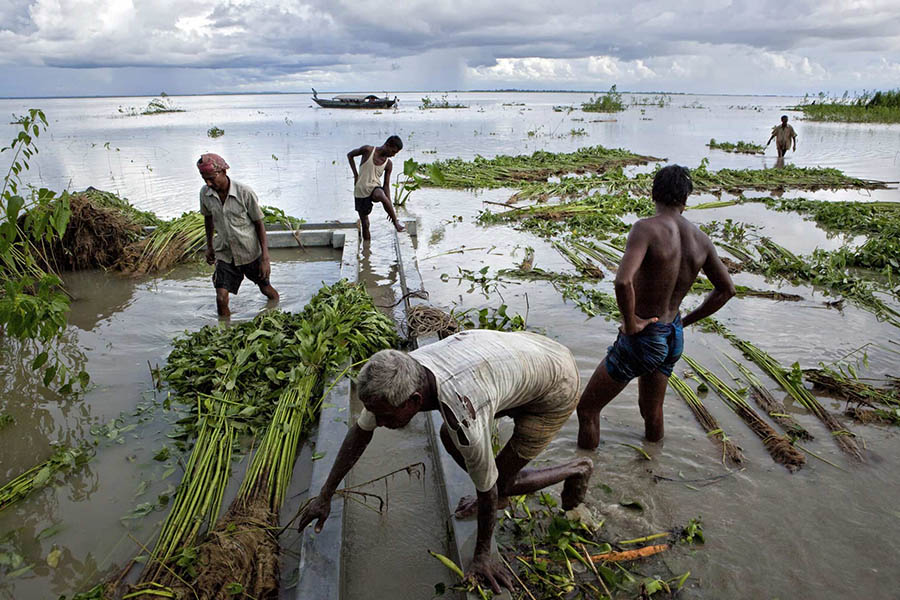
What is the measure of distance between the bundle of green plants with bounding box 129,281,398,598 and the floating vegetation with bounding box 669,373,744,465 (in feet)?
7.41

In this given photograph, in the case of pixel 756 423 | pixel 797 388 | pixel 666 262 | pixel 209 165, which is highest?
pixel 209 165

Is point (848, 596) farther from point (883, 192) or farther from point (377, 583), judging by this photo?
point (883, 192)

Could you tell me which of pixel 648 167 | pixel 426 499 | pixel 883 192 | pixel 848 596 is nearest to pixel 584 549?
pixel 426 499

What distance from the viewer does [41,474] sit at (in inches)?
120

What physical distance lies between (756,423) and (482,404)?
8.65ft

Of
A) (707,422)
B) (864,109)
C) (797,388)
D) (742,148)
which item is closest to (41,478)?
(707,422)

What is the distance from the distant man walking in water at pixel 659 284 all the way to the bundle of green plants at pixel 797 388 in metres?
1.37

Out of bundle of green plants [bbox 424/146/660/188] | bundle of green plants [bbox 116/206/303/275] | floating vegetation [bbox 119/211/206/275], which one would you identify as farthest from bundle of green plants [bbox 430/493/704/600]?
bundle of green plants [bbox 424/146/660/188]

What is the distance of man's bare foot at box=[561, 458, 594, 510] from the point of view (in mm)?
2643

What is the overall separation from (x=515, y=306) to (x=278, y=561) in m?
3.75

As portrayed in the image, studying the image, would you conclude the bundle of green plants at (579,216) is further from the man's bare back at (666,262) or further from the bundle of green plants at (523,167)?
the man's bare back at (666,262)

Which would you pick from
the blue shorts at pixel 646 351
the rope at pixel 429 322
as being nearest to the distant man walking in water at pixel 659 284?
the blue shorts at pixel 646 351

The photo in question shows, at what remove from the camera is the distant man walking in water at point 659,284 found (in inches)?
108

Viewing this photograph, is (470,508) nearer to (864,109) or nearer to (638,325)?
(638,325)
